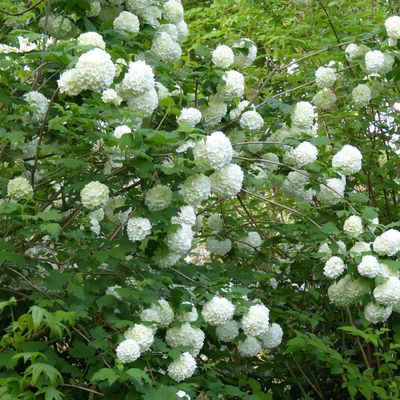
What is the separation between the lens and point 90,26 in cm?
402

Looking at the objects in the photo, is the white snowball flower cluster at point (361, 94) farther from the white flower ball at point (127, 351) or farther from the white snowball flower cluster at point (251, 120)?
the white flower ball at point (127, 351)

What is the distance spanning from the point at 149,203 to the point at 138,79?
0.53 metres

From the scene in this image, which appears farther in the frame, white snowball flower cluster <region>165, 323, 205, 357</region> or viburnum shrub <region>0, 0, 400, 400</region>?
white snowball flower cluster <region>165, 323, 205, 357</region>

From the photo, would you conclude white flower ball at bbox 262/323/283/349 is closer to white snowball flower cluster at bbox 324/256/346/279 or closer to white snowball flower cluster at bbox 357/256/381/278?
white snowball flower cluster at bbox 324/256/346/279

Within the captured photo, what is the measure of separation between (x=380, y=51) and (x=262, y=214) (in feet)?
5.62

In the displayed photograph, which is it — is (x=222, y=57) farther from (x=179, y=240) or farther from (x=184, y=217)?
(x=179, y=240)

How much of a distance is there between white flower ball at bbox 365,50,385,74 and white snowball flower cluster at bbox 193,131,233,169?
1.28m

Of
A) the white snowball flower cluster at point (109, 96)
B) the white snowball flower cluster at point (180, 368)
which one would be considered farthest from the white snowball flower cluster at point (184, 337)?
the white snowball flower cluster at point (109, 96)

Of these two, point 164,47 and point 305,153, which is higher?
point 164,47

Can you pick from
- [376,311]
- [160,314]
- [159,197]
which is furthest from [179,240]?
[376,311]

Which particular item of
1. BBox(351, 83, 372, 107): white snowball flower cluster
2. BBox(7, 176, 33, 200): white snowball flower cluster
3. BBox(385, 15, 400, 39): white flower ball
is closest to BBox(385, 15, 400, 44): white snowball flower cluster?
BBox(385, 15, 400, 39): white flower ball

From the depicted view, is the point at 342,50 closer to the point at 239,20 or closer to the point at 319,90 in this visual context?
the point at 319,90

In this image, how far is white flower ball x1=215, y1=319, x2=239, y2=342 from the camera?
3.96 metres

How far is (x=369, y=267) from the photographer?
12.3ft
